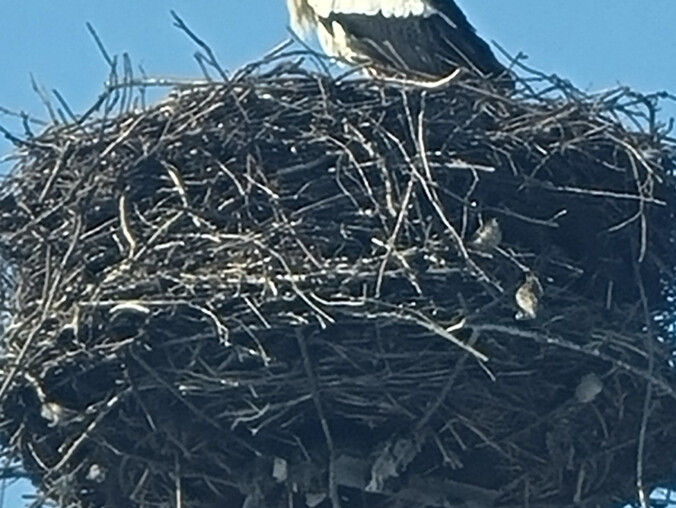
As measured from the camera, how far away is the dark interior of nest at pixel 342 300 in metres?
8.14

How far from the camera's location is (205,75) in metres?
8.59

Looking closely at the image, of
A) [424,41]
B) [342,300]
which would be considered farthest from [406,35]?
[342,300]

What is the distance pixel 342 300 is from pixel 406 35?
2.30 m

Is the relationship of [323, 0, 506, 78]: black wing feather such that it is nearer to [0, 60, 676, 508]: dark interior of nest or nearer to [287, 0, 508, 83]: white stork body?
[287, 0, 508, 83]: white stork body

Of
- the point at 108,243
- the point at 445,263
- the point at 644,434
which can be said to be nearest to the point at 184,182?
the point at 108,243

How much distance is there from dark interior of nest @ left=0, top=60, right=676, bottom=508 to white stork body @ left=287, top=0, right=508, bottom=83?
119 centimetres

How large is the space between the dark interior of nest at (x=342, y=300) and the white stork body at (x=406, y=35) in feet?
3.92

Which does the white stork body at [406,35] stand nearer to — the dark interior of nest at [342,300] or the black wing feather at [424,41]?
the black wing feather at [424,41]

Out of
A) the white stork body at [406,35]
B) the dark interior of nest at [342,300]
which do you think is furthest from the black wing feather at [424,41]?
the dark interior of nest at [342,300]

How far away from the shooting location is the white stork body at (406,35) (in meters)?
9.97

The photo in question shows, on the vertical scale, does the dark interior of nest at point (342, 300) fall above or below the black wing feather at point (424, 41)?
below

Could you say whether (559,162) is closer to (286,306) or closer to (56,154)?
(286,306)

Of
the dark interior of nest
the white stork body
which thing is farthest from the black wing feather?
the dark interior of nest

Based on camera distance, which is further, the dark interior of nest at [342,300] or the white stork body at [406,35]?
the white stork body at [406,35]
